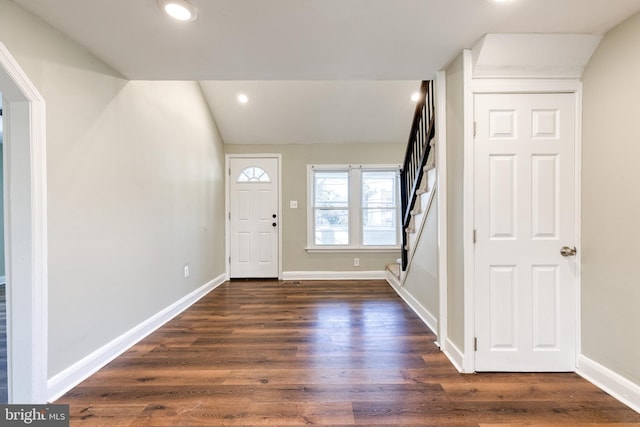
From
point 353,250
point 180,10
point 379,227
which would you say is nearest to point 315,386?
point 180,10

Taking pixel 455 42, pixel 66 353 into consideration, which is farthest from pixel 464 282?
pixel 66 353

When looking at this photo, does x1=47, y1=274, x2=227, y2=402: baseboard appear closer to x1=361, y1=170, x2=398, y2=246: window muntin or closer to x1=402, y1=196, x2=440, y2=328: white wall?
x1=402, y1=196, x2=440, y2=328: white wall

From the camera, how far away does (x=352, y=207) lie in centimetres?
466

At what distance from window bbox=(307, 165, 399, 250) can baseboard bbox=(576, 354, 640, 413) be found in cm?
291

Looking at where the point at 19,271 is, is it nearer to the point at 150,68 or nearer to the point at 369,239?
the point at 150,68

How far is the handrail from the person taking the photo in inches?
103

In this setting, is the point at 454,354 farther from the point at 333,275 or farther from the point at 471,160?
the point at 333,275

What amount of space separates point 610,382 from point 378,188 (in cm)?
342

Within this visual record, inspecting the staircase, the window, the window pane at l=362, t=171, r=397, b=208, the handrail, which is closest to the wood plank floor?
the staircase

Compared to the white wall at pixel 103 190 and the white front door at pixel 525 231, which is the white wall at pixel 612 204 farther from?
the white wall at pixel 103 190

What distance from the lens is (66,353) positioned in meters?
1.70

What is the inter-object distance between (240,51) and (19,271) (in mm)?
1770

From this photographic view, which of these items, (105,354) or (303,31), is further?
(105,354)

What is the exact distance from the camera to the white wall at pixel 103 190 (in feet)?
5.32
